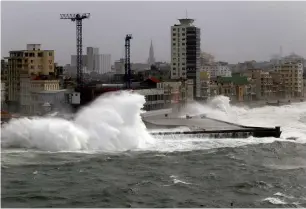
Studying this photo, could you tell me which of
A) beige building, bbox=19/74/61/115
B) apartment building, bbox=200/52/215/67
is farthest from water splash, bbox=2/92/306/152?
apartment building, bbox=200/52/215/67

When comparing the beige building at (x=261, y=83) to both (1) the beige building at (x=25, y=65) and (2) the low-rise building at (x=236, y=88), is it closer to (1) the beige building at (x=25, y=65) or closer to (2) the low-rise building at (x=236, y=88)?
(2) the low-rise building at (x=236, y=88)

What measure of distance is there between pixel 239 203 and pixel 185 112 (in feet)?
148

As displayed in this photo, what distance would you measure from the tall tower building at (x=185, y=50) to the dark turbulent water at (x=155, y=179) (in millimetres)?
53799

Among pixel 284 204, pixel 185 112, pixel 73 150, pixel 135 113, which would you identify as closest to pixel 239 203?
pixel 284 204

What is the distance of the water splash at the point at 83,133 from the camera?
30250mm

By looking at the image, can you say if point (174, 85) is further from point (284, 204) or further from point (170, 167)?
point (284, 204)

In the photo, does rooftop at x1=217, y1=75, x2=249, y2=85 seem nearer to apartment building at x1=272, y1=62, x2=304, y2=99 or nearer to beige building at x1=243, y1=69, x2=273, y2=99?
beige building at x1=243, y1=69, x2=273, y2=99

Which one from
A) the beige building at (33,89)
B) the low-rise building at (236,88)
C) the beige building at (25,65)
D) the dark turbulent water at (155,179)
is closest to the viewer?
the dark turbulent water at (155,179)

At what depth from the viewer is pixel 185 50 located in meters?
85.0

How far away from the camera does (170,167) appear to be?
25.2 metres

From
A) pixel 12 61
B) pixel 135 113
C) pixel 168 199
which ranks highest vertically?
pixel 12 61

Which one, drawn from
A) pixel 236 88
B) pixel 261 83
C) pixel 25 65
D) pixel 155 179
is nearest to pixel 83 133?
pixel 155 179

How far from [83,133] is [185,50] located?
5532cm

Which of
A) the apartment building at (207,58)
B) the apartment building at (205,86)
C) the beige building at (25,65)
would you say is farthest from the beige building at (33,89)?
the apartment building at (207,58)
